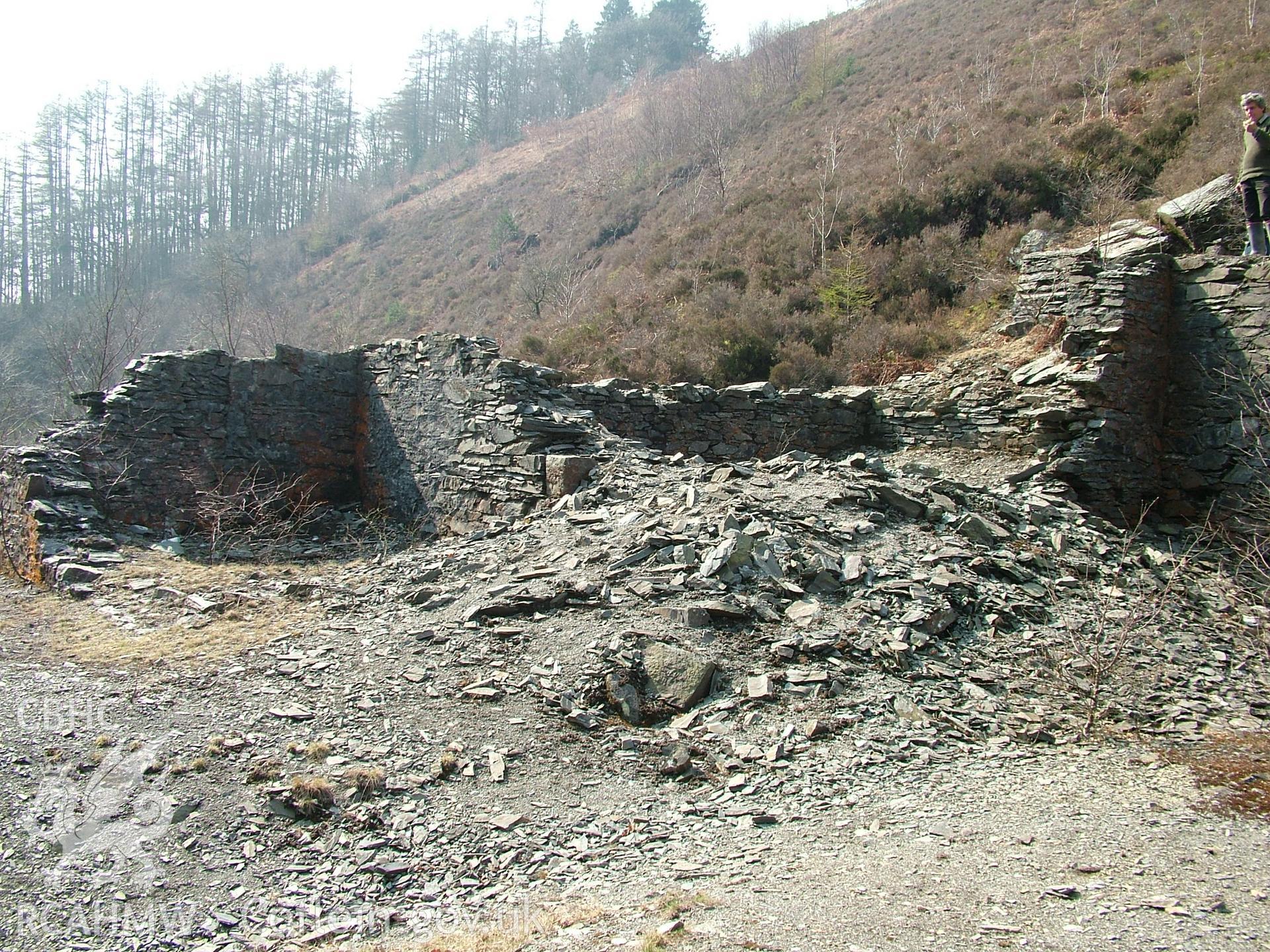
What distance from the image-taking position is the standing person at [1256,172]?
836cm

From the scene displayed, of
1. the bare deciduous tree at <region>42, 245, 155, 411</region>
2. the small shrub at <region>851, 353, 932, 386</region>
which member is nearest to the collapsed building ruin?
the small shrub at <region>851, 353, 932, 386</region>

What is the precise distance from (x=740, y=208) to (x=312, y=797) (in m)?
23.2

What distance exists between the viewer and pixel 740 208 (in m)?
24.3

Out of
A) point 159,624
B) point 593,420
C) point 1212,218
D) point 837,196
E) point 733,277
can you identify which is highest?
point 837,196

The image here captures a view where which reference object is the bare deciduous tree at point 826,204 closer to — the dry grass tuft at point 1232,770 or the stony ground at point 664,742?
the stony ground at point 664,742

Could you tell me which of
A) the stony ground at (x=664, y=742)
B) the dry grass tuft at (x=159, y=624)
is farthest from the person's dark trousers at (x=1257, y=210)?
the dry grass tuft at (x=159, y=624)

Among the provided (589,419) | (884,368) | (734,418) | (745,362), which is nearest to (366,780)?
(589,419)

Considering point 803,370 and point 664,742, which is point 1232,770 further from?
point 803,370

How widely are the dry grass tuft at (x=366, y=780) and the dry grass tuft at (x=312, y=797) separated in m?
0.11

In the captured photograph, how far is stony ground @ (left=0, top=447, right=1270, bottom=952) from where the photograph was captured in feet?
10.6

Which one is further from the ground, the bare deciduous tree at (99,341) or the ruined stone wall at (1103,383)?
the bare deciduous tree at (99,341)

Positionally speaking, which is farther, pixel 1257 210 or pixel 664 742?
pixel 1257 210

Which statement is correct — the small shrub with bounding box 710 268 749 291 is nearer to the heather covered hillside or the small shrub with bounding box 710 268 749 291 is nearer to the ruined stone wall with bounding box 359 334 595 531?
the heather covered hillside

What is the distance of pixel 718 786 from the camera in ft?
13.8
